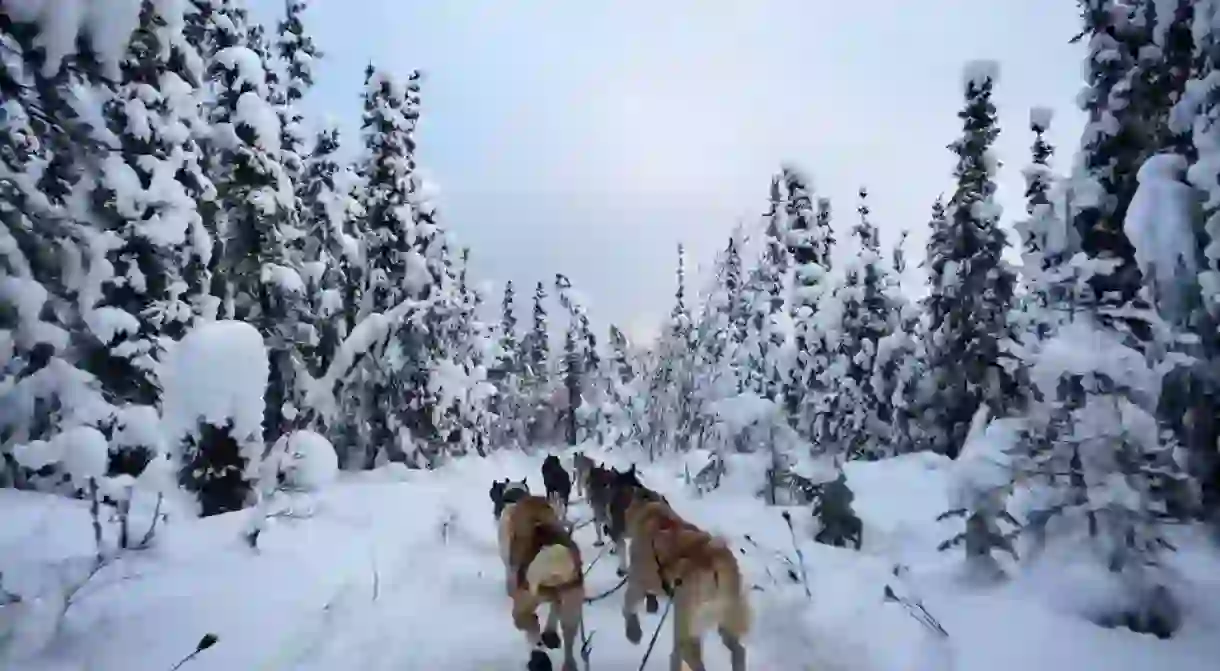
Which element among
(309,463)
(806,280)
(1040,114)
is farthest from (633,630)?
(806,280)

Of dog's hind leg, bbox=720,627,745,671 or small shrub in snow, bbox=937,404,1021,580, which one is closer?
dog's hind leg, bbox=720,627,745,671

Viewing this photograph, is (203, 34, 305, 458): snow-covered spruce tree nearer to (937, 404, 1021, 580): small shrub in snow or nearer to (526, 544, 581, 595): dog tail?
(526, 544, 581, 595): dog tail

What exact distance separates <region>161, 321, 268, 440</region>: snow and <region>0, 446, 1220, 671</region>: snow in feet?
3.94

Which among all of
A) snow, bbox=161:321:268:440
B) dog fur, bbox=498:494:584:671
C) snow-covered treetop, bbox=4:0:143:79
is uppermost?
snow-covered treetop, bbox=4:0:143:79

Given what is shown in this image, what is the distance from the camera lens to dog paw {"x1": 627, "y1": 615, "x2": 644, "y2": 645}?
19.6 feet

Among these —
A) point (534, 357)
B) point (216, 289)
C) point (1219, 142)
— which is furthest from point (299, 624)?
point (534, 357)

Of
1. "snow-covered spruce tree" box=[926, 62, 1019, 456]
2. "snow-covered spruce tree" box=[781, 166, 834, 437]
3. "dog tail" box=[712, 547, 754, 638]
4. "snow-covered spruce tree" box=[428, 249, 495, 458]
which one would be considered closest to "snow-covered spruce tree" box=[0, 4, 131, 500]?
"dog tail" box=[712, 547, 754, 638]

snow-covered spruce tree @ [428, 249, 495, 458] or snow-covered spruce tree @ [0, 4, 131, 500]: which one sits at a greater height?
snow-covered spruce tree @ [0, 4, 131, 500]

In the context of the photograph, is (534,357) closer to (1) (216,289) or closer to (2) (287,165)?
(2) (287,165)

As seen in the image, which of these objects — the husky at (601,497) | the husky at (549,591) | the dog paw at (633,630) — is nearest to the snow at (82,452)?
the husky at (549,591)

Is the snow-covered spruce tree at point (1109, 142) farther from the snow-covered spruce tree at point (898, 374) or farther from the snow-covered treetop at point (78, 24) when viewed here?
the snow-covered spruce tree at point (898, 374)

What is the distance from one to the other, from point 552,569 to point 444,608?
2.07 m

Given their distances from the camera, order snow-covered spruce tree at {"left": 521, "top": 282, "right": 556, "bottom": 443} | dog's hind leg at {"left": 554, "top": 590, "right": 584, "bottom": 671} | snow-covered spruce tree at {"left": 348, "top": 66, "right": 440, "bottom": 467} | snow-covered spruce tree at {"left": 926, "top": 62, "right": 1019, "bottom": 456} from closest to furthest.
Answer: dog's hind leg at {"left": 554, "top": 590, "right": 584, "bottom": 671}
snow-covered spruce tree at {"left": 926, "top": 62, "right": 1019, "bottom": 456}
snow-covered spruce tree at {"left": 348, "top": 66, "right": 440, "bottom": 467}
snow-covered spruce tree at {"left": 521, "top": 282, "right": 556, "bottom": 443}

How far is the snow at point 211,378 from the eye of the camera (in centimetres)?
889
